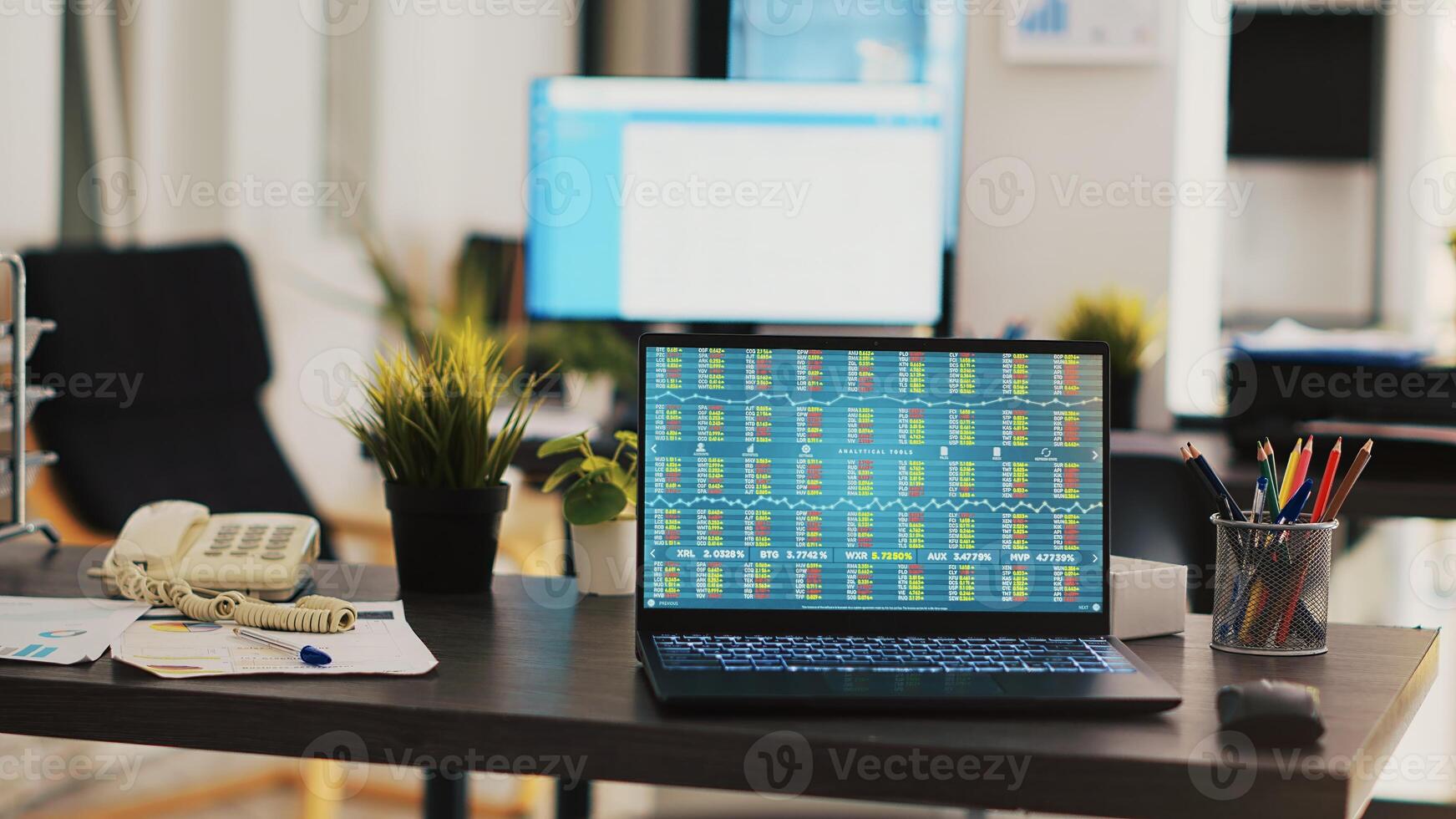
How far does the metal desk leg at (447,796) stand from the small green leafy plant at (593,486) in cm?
51

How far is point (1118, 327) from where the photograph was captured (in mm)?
2219

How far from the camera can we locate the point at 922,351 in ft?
3.42

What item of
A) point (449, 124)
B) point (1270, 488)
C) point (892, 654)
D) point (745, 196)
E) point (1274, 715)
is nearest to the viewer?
point (1274, 715)

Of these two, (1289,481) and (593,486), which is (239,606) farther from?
(1289,481)

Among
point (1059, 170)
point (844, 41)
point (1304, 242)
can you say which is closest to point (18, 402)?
point (1059, 170)

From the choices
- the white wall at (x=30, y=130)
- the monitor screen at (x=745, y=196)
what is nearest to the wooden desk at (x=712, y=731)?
the monitor screen at (x=745, y=196)

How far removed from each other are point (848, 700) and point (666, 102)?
136cm

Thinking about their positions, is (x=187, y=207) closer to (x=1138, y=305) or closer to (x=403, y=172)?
(x=403, y=172)

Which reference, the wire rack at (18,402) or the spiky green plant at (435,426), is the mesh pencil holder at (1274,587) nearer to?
the spiky green plant at (435,426)

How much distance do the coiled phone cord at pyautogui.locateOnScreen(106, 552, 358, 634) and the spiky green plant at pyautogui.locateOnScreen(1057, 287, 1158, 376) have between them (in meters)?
1.43

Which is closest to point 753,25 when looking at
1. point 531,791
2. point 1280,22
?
point 1280,22

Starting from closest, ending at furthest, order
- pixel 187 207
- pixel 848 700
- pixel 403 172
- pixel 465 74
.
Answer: pixel 848 700, pixel 187 207, pixel 403 172, pixel 465 74

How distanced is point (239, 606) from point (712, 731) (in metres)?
0.46

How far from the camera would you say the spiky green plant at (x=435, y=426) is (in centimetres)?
121
